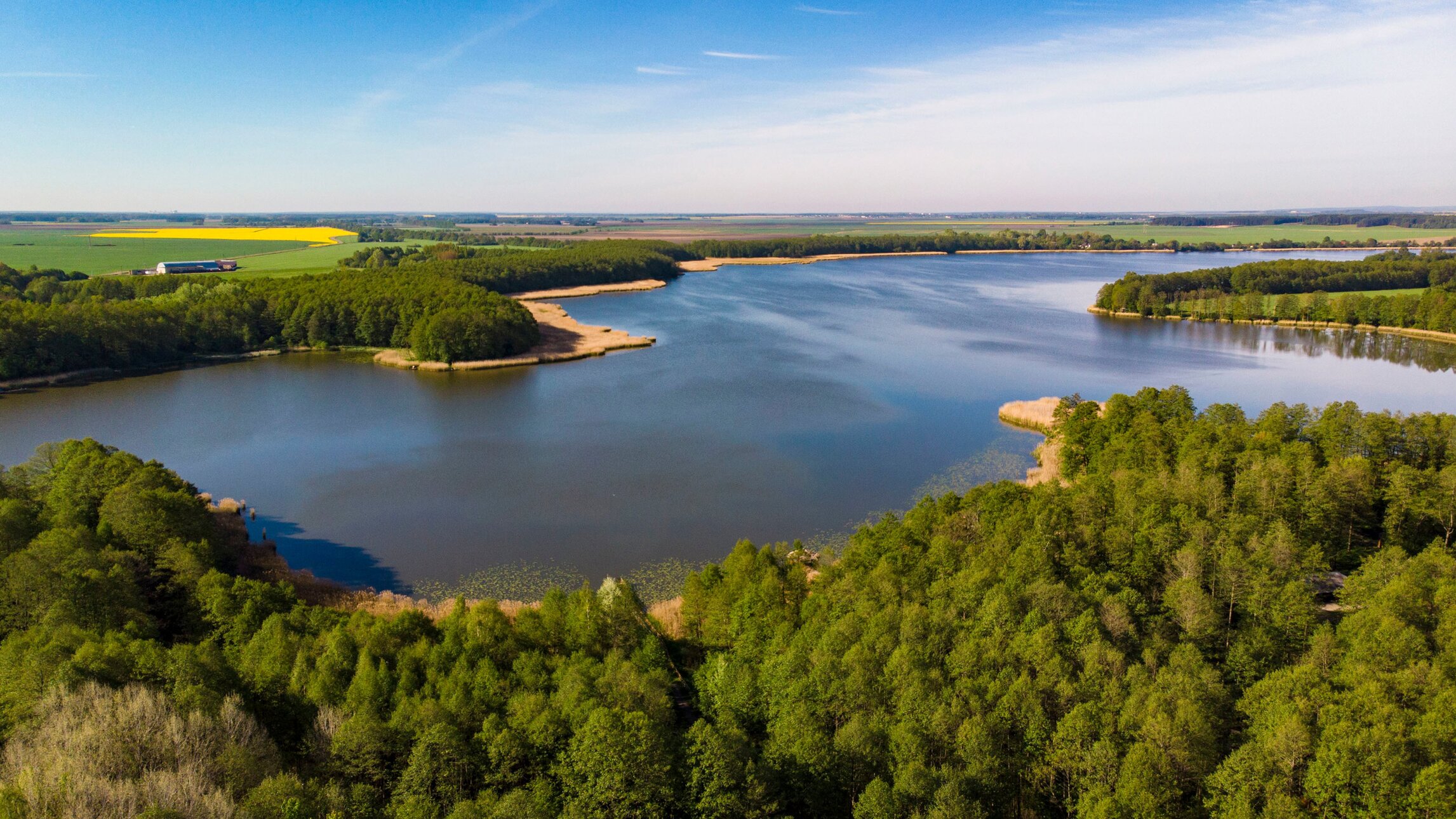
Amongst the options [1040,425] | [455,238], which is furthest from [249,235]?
[1040,425]

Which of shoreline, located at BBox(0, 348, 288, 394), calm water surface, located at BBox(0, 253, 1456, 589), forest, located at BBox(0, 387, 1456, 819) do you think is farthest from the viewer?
shoreline, located at BBox(0, 348, 288, 394)

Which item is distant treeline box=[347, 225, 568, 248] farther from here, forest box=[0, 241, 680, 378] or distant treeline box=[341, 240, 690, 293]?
forest box=[0, 241, 680, 378]

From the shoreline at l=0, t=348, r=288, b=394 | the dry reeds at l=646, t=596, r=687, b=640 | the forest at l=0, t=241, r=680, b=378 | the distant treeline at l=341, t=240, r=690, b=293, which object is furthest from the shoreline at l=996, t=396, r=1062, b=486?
the distant treeline at l=341, t=240, r=690, b=293

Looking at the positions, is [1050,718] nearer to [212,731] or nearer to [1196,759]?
[1196,759]

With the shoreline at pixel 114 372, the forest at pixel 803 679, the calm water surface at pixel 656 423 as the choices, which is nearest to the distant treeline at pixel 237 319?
the shoreline at pixel 114 372

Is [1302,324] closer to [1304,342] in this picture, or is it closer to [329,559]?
[1304,342]

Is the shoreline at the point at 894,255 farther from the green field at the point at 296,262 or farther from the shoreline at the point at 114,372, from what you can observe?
the shoreline at the point at 114,372

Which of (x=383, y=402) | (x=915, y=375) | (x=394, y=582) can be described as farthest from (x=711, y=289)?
(x=394, y=582)
